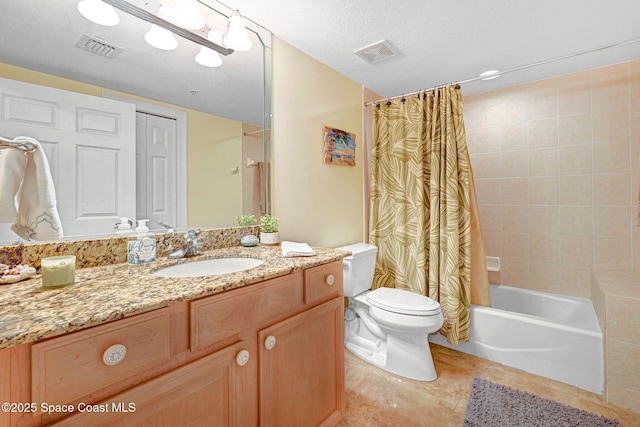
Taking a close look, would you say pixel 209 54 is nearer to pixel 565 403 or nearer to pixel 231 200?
pixel 231 200

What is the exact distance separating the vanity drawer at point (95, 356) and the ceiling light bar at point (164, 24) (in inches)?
49.5

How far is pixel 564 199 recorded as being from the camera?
227 cm

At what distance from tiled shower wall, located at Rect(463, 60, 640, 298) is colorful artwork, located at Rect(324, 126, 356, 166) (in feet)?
4.01

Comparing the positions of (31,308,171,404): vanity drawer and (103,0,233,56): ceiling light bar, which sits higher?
(103,0,233,56): ceiling light bar

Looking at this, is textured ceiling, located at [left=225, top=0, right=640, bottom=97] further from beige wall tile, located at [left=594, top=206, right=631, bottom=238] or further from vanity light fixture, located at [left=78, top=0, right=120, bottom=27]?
beige wall tile, located at [left=594, top=206, right=631, bottom=238]

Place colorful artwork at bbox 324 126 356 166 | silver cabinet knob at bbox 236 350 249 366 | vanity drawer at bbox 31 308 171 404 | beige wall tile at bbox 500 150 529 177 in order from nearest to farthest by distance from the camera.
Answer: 1. vanity drawer at bbox 31 308 171 404
2. silver cabinet knob at bbox 236 350 249 366
3. colorful artwork at bbox 324 126 356 166
4. beige wall tile at bbox 500 150 529 177

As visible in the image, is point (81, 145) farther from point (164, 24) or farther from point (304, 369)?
point (304, 369)

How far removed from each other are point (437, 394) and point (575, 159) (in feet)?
6.81

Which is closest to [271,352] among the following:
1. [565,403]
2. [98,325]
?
[98,325]

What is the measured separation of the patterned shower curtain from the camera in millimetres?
2051

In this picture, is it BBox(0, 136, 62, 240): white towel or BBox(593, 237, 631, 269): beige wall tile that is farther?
BBox(593, 237, 631, 269): beige wall tile

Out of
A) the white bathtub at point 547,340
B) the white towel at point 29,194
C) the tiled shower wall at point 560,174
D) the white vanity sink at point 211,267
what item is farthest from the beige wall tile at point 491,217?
the white towel at point 29,194

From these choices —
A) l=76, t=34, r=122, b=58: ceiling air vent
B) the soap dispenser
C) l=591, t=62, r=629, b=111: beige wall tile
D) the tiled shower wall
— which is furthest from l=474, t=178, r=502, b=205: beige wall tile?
l=76, t=34, r=122, b=58: ceiling air vent

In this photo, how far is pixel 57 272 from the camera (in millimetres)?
821
